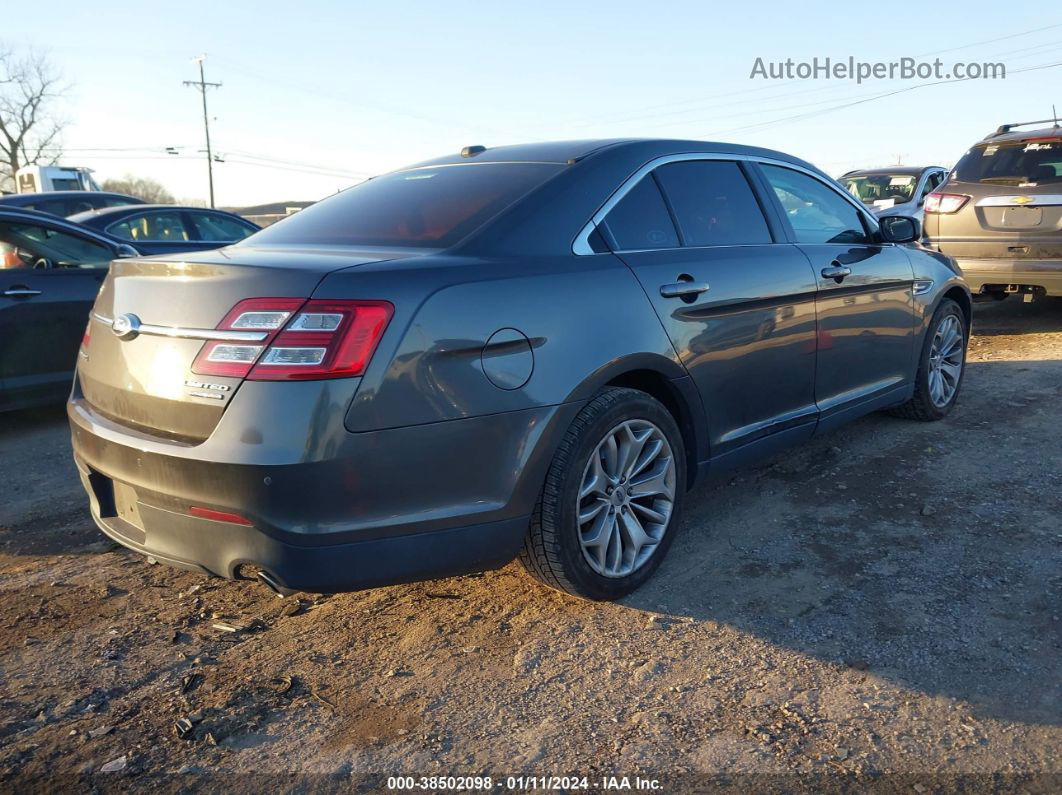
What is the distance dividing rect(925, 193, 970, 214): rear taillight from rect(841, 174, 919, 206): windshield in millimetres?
4430

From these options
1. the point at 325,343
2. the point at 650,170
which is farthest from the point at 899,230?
the point at 325,343

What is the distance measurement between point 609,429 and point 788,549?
1.08 metres

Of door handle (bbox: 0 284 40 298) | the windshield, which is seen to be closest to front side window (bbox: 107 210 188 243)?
door handle (bbox: 0 284 40 298)

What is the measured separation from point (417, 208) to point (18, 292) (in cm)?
357

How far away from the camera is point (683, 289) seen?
325 cm

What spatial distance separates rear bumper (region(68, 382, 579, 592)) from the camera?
2365 millimetres

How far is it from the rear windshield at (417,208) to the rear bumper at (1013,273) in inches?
213

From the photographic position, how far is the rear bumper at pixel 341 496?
2.37 metres

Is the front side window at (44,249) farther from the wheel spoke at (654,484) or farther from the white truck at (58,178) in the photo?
the white truck at (58,178)

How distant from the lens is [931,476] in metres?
4.33

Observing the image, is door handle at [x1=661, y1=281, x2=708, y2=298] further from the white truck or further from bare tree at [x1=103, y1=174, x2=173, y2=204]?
bare tree at [x1=103, y1=174, x2=173, y2=204]

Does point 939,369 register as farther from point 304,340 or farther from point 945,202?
point 304,340

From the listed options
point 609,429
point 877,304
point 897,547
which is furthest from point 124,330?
point 877,304

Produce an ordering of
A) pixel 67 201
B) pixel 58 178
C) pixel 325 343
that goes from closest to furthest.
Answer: pixel 325 343, pixel 67 201, pixel 58 178
